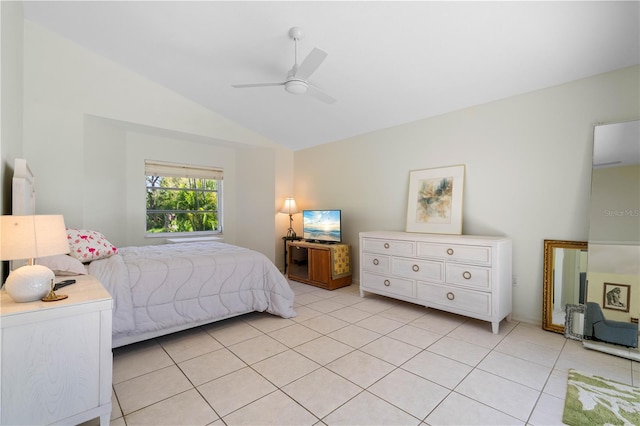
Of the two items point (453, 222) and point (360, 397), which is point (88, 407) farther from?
point (453, 222)

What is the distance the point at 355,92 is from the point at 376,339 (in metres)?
2.70

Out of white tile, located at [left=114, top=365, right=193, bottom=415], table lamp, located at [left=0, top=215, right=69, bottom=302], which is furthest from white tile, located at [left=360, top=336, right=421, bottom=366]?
table lamp, located at [left=0, top=215, right=69, bottom=302]

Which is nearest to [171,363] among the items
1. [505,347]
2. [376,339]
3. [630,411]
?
[376,339]

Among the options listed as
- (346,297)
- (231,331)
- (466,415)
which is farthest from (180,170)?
(466,415)

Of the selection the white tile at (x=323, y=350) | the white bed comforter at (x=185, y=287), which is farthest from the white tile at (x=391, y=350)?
the white bed comforter at (x=185, y=287)

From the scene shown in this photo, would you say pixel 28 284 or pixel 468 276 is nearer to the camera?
pixel 28 284

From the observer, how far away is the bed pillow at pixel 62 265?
2047 millimetres

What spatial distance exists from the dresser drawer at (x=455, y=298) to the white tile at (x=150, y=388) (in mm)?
2444

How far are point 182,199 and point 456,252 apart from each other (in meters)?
4.41

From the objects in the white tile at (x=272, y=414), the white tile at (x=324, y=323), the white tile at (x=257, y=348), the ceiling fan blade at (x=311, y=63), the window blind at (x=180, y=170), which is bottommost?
the white tile at (x=257, y=348)

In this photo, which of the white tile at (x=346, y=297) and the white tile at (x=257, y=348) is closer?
the white tile at (x=257, y=348)

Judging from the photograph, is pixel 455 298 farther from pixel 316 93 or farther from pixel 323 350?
pixel 316 93

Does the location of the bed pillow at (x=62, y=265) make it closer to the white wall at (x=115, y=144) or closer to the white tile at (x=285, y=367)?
the white tile at (x=285, y=367)

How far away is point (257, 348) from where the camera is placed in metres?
2.46
